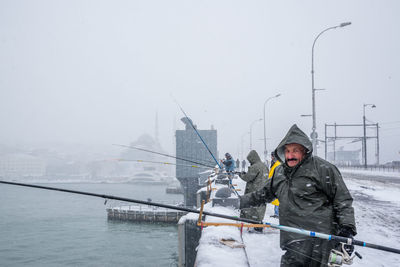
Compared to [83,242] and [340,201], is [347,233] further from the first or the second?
[83,242]

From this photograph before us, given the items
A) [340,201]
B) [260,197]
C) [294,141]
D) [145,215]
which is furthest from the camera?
[145,215]

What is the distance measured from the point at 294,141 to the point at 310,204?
1.85 ft

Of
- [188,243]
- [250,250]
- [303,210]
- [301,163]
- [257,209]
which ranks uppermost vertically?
[301,163]

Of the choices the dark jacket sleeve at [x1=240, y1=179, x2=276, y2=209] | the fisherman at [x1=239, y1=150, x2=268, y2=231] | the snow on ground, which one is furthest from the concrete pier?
the dark jacket sleeve at [x1=240, y1=179, x2=276, y2=209]

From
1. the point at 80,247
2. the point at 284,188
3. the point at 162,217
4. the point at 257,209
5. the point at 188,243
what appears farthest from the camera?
the point at 162,217

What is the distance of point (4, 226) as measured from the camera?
49406 mm

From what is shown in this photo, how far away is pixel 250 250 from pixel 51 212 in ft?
211

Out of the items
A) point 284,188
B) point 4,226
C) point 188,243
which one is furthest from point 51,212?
point 284,188

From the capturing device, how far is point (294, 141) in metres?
2.77

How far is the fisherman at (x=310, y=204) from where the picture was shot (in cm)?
258

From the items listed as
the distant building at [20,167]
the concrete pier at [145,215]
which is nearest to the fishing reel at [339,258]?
the concrete pier at [145,215]

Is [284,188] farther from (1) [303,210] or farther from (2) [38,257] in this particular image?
(2) [38,257]

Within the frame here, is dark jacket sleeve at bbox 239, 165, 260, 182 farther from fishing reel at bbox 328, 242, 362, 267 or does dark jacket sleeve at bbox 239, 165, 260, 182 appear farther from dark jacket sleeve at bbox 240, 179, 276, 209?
fishing reel at bbox 328, 242, 362, 267

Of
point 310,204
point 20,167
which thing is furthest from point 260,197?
point 20,167
